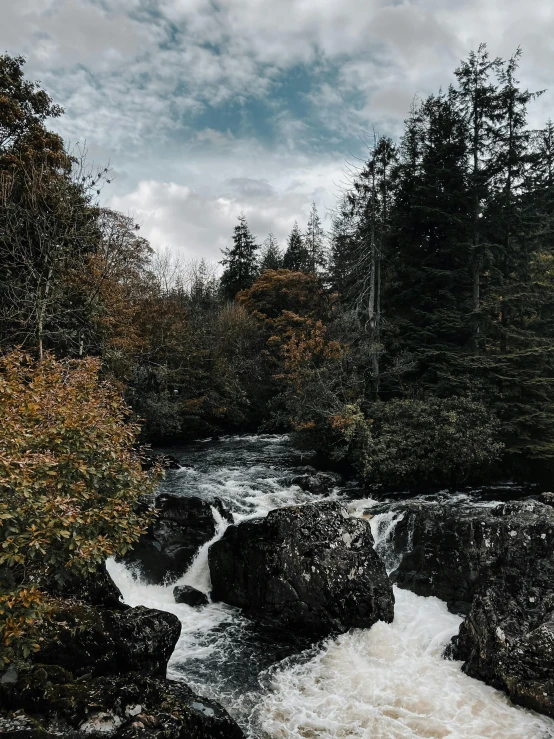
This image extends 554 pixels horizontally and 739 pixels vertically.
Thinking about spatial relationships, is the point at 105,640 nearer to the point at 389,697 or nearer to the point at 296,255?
the point at 389,697

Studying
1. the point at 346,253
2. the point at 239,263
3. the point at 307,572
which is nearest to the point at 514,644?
the point at 307,572

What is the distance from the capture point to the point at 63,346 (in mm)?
18766

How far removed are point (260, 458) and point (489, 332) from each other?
497 inches

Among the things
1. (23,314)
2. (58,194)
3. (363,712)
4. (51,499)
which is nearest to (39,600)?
(51,499)

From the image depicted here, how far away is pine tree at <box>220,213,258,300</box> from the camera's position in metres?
49.9

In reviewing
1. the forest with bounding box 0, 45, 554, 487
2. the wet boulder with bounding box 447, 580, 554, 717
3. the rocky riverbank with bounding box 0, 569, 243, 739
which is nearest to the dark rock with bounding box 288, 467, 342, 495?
the forest with bounding box 0, 45, 554, 487

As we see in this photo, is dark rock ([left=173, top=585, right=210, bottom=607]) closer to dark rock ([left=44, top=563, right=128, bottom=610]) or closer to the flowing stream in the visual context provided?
the flowing stream

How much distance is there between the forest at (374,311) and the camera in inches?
699

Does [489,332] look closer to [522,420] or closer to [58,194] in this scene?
[522,420]

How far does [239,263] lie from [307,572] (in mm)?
43036

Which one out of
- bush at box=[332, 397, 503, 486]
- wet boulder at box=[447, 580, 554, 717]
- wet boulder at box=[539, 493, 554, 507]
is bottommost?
wet boulder at box=[447, 580, 554, 717]

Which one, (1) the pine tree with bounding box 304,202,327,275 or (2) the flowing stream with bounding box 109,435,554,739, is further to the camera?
(1) the pine tree with bounding box 304,202,327,275

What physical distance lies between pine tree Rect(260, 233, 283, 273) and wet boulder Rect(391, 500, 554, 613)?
A: 40.1m

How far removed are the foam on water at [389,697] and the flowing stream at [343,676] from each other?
17 millimetres
